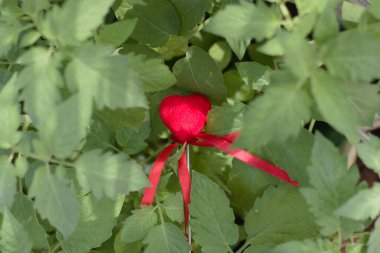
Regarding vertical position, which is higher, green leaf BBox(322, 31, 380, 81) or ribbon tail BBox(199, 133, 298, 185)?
green leaf BBox(322, 31, 380, 81)

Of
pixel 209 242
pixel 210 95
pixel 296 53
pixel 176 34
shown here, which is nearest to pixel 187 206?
pixel 209 242

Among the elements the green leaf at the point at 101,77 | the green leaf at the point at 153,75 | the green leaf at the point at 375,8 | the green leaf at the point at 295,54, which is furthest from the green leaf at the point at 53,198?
the green leaf at the point at 375,8

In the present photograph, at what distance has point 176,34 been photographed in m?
0.96

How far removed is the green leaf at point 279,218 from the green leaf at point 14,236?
386 mm

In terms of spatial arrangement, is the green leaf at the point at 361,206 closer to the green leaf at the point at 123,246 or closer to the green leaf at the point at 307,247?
the green leaf at the point at 307,247

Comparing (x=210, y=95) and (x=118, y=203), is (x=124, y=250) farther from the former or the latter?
(x=210, y=95)

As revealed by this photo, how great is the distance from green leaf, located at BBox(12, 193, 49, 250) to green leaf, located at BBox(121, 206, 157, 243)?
6.1 inches

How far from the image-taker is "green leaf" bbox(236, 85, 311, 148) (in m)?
0.55

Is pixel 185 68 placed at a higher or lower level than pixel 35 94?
lower

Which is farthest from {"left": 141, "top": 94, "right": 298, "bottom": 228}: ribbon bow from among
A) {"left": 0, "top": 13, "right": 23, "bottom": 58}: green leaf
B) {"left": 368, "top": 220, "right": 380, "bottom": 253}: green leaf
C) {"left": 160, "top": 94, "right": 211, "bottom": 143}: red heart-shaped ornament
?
{"left": 0, "top": 13, "right": 23, "bottom": 58}: green leaf

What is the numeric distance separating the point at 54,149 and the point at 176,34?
403 millimetres

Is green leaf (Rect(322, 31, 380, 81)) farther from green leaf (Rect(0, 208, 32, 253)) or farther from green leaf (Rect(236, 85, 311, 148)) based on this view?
green leaf (Rect(0, 208, 32, 253))

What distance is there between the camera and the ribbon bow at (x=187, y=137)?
90cm

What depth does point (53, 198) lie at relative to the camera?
0.67 metres
